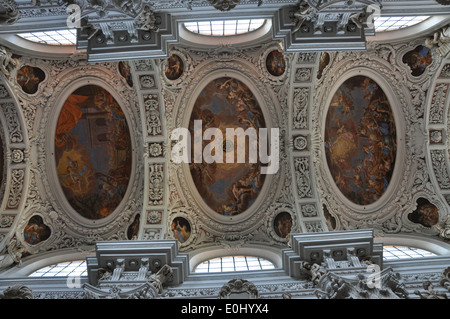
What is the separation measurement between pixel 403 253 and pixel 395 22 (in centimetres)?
795

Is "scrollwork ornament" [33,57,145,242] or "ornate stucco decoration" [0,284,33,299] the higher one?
"scrollwork ornament" [33,57,145,242]

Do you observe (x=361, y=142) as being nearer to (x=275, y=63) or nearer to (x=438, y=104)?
(x=438, y=104)

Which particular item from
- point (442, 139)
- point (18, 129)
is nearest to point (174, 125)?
point (18, 129)

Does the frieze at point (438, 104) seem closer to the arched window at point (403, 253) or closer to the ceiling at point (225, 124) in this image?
the ceiling at point (225, 124)

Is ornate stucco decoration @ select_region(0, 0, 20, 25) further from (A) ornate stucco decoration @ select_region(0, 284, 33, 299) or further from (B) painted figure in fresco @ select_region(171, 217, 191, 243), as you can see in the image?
(B) painted figure in fresco @ select_region(171, 217, 191, 243)

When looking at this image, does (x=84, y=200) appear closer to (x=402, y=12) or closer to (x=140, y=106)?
(x=140, y=106)

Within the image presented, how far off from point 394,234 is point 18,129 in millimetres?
14288

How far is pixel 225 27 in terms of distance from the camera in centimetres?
1459

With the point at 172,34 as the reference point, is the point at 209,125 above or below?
below

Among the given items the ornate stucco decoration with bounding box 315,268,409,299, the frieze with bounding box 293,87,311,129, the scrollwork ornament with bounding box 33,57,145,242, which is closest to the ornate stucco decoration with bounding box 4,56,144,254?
the scrollwork ornament with bounding box 33,57,145,242

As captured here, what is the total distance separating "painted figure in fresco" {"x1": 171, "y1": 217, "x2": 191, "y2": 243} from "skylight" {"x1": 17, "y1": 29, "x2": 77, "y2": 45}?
737cm

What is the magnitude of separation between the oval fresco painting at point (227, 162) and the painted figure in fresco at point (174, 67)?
121 centimetres

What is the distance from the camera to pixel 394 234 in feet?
49.2

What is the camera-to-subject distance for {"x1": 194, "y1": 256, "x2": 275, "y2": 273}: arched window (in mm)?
13617
